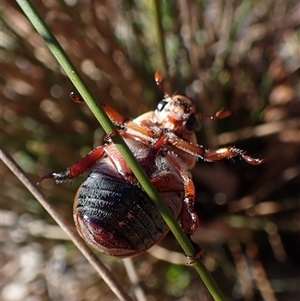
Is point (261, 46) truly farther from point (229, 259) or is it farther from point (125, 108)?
point (229, 259)

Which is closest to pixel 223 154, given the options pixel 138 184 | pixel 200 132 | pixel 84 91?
pixel 138 184

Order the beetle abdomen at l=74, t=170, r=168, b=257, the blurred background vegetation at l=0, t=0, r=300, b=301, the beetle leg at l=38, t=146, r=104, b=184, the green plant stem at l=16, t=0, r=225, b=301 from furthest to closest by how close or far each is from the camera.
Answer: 1. the blurred background vegetation at l=0, t=0, r=300, b=301
2. the beetle leg at l=38, t=146, r=104, b=184
3. the beetle abdomen at l=74, t=170, r=168, b=257
4. the green plant stem at l=16, t=0, r=225, b=301

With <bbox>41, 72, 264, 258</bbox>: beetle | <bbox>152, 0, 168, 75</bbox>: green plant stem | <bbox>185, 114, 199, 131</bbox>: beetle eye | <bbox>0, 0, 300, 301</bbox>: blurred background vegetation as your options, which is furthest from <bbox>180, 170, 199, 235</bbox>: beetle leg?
<bbox>0, 0, 300, 301</bbox>: blurred background vegetation

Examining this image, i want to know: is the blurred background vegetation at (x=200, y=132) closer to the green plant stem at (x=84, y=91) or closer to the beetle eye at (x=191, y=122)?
the beetle eye at (x=191, y=122)

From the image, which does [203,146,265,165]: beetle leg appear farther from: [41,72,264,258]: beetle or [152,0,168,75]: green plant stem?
[152,0,168,75]: green plant stem

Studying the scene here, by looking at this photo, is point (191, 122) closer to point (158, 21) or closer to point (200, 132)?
point (158, 21)

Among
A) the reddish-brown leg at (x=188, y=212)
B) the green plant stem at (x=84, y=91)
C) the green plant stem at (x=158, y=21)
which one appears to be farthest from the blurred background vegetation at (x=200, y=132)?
the green plant stem at (x=84, y=91)

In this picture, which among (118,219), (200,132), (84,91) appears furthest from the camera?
(200,132)
